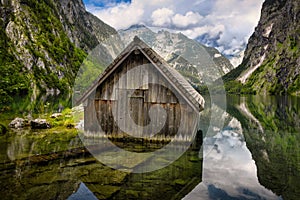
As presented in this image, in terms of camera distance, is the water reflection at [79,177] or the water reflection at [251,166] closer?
the water reflection at [79,177]

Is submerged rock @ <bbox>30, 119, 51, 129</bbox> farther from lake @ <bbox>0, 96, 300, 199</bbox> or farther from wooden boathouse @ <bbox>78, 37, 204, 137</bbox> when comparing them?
wooden boathouse @ <bbox>78, 37, 204, 137</bbox>

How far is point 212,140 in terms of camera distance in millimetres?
27359

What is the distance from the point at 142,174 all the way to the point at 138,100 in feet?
20.2

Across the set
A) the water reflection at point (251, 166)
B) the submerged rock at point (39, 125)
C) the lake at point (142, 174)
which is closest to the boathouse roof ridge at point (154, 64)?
the lake at point (142, 174)

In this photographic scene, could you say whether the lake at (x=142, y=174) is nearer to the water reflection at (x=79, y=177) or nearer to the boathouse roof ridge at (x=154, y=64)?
the water reflection at (x=79, y=177)

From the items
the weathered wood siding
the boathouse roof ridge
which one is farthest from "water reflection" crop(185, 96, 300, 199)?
the boathouse roof ridge

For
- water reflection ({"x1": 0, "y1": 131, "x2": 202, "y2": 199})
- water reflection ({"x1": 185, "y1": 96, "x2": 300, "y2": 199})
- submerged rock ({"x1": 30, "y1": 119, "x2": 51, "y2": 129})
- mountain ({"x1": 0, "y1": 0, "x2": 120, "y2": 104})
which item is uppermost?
mountain ({"x1": 0, "y1": 0, "x2": 120, "y2": 104})

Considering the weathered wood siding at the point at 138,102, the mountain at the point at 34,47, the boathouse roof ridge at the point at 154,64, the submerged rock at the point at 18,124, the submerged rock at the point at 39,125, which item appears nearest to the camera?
the boathouse roof ridge at the point at 154,64

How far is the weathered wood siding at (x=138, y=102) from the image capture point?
18.5 m

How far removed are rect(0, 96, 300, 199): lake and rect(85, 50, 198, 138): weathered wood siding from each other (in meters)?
1.81

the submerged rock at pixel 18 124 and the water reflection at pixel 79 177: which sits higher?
the submerged rock at pixel 18 124

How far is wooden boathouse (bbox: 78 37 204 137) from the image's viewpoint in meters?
18.3

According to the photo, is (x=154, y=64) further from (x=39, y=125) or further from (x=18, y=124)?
(x=18, y=124)

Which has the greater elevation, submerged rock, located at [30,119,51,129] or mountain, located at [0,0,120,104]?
mountain, located at [0,0,120,104]
